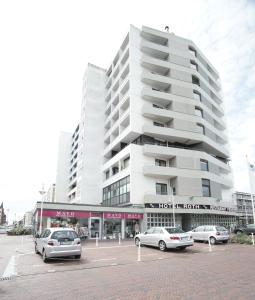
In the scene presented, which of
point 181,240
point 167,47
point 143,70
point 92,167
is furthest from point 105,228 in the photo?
point 167,47

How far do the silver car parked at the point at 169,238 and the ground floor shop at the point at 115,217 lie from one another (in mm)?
8533

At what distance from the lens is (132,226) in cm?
3391

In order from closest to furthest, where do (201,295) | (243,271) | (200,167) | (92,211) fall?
(201,295) → (243,271) → (92,211) → (200,167)

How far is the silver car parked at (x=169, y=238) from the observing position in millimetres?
17547

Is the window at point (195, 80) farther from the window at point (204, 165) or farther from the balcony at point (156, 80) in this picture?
the window at point (204, 165)

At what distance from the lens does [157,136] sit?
40.3 meters

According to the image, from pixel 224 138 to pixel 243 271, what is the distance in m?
45.4

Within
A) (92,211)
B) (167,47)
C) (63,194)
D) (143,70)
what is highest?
(167,47)

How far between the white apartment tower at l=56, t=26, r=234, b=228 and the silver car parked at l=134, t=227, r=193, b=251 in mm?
14920

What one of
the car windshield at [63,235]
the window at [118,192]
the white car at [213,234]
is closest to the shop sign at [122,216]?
the window at [118,192]

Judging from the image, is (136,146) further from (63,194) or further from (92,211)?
(63,194)

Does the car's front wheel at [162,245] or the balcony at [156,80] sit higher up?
the balcony at [156,80]

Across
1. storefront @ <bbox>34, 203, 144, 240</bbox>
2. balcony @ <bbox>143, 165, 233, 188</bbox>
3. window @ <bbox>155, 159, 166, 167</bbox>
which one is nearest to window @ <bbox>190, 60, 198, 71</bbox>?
window @ <bbox>155, 159, 166, 167</bbox>

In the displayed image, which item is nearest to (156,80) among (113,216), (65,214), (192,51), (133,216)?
(192,51)
